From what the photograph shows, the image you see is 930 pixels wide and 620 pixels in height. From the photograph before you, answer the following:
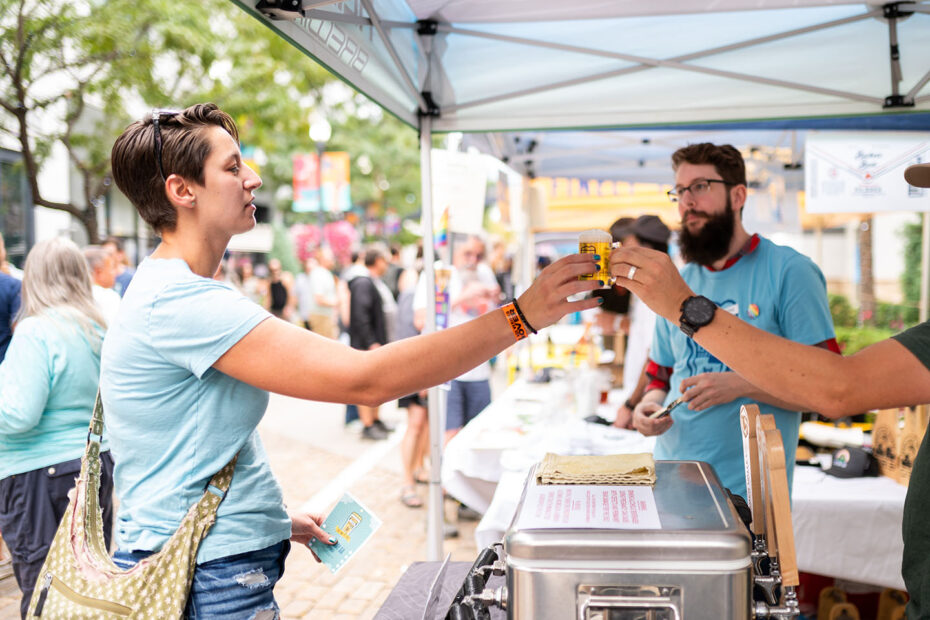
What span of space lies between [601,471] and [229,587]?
76cm

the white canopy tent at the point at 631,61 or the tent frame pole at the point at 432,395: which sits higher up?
the white canopy tent at the point at 631,61

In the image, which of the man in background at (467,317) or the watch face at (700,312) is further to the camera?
the man in background at (467,317)

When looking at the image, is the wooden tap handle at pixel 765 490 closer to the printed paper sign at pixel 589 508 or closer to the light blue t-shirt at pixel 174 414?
Answer: the printed paper sign at pixel 589 508

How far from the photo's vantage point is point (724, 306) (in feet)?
8.65

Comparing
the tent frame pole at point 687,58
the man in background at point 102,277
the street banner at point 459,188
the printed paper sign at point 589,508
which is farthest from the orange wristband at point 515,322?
the man in background at point 102,277

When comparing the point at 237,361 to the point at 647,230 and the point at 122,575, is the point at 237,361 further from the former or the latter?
the point at 647,230

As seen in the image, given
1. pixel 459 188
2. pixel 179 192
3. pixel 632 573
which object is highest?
pixel 459 188

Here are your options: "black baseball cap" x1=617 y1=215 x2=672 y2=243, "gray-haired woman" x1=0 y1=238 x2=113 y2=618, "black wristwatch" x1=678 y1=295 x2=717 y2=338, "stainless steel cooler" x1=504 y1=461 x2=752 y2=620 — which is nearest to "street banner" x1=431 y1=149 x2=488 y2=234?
"black baseball cap" x1=617 y1=215 x2=672 y2=243

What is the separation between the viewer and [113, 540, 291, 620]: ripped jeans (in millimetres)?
1440

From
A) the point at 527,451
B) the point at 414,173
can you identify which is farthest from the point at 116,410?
the point at 414,173

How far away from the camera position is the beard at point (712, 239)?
271cm

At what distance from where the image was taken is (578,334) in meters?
7.37

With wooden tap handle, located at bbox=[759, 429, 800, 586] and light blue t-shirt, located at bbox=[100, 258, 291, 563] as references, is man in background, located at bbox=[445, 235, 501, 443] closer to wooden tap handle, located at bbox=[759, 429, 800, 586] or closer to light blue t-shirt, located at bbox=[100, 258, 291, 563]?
light blue t-shirt, located at bbox=[100, 258, 291, 563]

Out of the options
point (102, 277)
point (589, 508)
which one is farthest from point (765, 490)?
point (102, 277)
